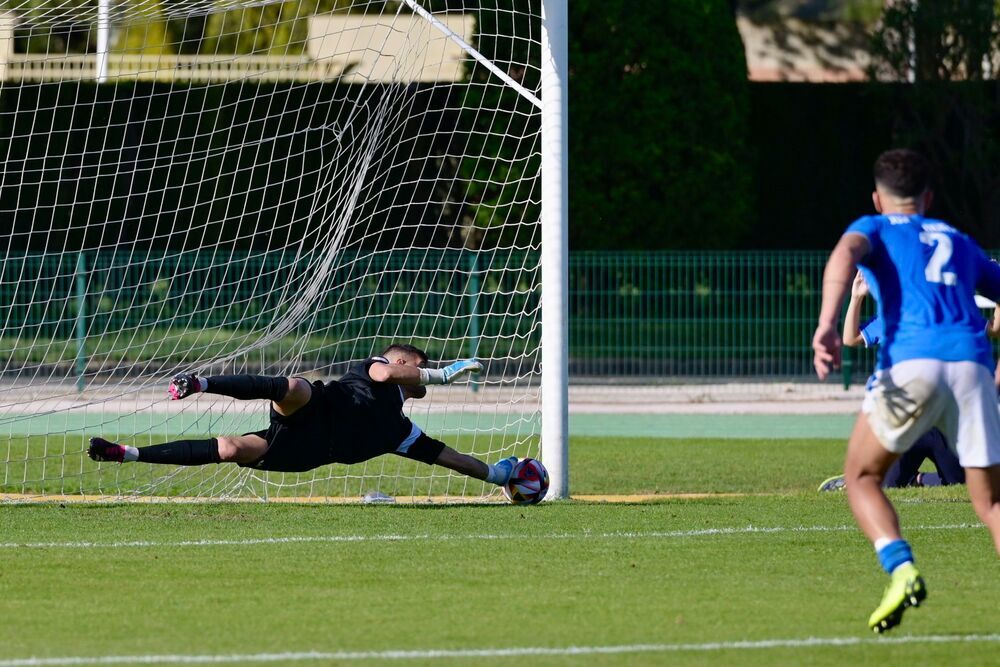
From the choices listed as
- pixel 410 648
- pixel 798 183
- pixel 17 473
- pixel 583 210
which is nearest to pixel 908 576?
pixel 410 648

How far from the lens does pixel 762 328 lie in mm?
20594

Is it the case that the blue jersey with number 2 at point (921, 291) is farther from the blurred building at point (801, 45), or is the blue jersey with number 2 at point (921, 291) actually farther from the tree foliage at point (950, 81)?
the blurred building at point (801, 45)

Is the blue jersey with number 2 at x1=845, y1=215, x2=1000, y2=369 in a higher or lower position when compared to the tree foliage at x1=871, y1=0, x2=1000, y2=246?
lower

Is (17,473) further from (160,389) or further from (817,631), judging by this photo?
(817,631)

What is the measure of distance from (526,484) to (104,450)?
2.77 m

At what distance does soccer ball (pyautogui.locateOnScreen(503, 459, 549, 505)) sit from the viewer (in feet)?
32.6

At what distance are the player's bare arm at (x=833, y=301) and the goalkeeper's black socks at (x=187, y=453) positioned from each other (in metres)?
5.12

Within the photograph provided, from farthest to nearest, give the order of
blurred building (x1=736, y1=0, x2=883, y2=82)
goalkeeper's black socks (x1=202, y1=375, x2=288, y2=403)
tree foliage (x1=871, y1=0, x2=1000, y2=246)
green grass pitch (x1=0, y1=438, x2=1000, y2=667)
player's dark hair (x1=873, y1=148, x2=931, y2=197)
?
blurred building (x1=736, y1=0, x2=883, y2=82) → tree foliage (x1=871, y1=0, x2=1000, y2=246) → goalkeeper's black socks (x1=202, y1=375, x2=288, y2=403) → player's dark hair (x1=873, y1=148, x2=931, y2=197) → green grass pitch (x1=0, y1=438, x2=1000, y2=667)

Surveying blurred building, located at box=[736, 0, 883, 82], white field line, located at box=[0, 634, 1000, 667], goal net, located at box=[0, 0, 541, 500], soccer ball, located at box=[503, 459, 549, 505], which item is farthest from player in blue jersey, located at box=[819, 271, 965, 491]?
blurred building, located at box=[736, 0, 883, 82]

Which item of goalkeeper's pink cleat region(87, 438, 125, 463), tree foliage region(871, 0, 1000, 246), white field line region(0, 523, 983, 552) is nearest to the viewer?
white field line region(0, 523, 983, 552)

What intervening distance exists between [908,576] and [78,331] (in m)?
14.1

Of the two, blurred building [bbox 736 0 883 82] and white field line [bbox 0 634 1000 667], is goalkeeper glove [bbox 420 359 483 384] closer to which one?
white field line [bbox 0 634 1000 667]

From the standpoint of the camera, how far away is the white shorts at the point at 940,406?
563 centimetres

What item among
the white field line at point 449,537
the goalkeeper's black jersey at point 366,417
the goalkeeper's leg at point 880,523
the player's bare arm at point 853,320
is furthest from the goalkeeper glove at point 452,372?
the goalkeeper's leg at point 880,523
